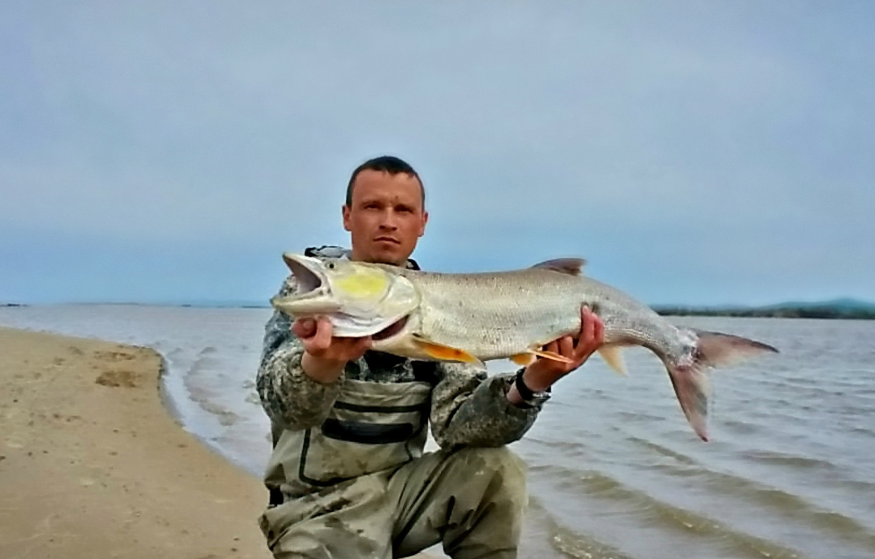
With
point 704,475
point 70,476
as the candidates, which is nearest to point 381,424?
point 70,476

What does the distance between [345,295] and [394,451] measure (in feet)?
3.87

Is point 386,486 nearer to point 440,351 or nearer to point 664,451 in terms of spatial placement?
point 440,351

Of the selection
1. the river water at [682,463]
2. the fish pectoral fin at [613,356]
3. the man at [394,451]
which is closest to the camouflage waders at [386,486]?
the man at [394,451]

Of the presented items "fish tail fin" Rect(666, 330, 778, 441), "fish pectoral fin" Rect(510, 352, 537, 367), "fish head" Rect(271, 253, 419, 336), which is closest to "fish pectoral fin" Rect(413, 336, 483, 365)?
"fish head" Rect(271, 253, 419, 336)

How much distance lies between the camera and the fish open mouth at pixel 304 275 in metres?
2.70

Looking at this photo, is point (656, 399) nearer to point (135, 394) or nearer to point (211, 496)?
point (135, 394)

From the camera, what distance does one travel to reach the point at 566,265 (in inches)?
137

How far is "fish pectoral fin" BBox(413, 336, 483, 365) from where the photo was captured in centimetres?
290

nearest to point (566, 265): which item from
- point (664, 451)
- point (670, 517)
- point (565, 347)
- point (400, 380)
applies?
point (565, 347)

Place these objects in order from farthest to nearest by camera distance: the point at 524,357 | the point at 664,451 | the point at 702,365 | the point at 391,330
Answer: the point at 664,451 → the point at 702,365 → the point at 524,357 → the point at 391,330

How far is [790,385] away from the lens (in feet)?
50.8

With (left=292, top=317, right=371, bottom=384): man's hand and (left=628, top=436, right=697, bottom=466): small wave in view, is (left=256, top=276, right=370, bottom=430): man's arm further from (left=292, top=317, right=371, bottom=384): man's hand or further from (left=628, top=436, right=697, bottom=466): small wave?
(left=628, top=436, right=697, bottom=466): small wave

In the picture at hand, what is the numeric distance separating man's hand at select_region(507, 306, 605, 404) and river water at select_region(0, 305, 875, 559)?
2.95m

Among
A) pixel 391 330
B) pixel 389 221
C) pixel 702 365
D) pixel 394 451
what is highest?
pixel 389 221
